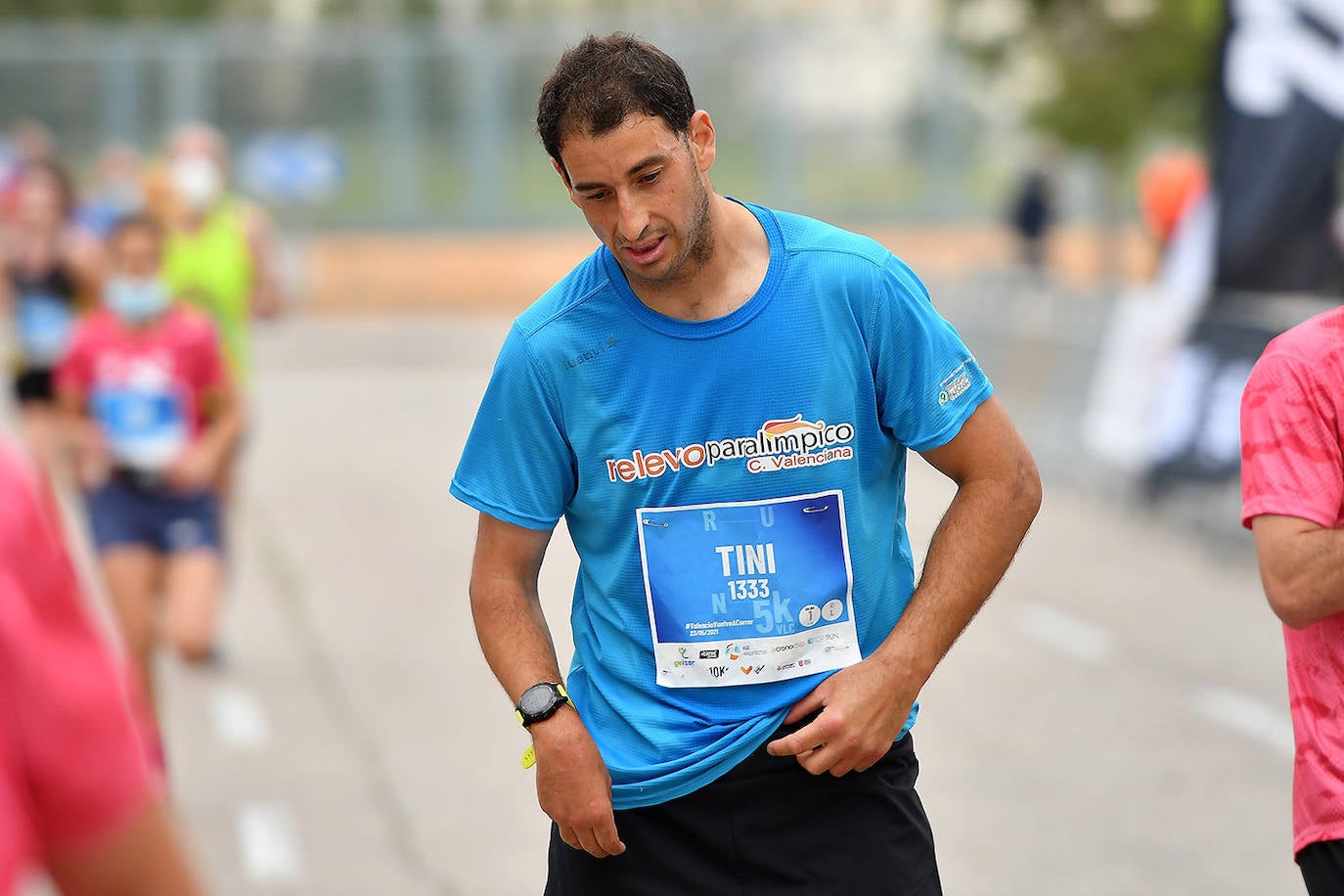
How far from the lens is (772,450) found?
306 cm

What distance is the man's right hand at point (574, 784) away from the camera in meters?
3.02

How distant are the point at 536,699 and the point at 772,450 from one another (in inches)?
21.5

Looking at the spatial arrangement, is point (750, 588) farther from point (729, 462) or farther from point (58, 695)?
point (58, 695)

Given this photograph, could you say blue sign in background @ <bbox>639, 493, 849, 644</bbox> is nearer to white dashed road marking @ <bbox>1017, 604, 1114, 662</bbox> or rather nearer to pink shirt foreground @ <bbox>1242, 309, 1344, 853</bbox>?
pink shirt foreground @ <bbox>1242, 309, 1344, 853</bbox>

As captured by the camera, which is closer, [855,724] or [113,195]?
[855,724]

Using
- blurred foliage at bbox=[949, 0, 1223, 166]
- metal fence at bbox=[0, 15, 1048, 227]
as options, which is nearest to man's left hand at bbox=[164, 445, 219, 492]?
blurred foliage at bbox=[949, 0, 1223, 166]

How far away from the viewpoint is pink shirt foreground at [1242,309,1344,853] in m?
3.09

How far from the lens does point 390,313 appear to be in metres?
30.7

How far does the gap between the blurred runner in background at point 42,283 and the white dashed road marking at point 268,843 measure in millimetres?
2643

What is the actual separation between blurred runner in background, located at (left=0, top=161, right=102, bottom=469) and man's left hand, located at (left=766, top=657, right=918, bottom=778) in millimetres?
6338

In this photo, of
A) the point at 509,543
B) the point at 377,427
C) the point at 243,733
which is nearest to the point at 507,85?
the point at 377,427

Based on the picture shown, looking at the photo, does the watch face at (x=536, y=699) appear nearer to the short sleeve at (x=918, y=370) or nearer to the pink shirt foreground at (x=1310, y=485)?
the short sleeve at (x=918, y=370)

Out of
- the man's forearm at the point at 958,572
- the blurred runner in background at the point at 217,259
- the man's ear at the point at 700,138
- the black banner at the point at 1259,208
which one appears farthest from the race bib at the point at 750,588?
the black banner at the point at 1259,208

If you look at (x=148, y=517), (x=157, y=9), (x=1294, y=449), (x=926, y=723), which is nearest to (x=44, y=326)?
(x=148, y=517)
